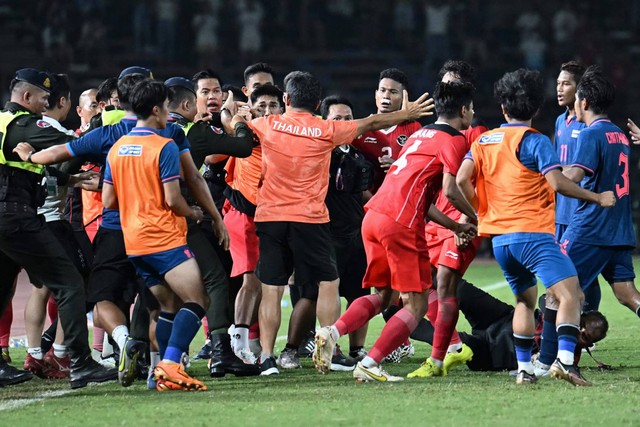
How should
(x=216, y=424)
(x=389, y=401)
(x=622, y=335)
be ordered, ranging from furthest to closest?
(x=622, y=335), (x=389, y=401), (x=216, y=424)

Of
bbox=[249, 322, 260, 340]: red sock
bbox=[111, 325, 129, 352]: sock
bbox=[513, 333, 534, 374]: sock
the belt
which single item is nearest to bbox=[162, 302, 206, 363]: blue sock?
bbox=[111, 325, 129, 352]: sock

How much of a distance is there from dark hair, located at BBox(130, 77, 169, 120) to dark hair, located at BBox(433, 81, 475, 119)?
1.90 meters

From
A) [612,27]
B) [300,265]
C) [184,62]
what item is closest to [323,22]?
[184,62]

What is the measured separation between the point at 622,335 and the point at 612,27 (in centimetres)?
1772

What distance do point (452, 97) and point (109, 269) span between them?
2726 millimetres

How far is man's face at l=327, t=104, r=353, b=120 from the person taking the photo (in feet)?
35.1

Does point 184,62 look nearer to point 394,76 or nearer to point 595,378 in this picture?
point 394,76

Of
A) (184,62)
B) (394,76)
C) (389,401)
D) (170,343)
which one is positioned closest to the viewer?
(389,401)

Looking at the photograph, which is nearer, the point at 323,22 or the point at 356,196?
the point at 356,196

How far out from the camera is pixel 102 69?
27062 mm

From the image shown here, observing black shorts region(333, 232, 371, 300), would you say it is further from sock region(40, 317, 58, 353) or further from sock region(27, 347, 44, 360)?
sock region(27, 347, 44, 360)

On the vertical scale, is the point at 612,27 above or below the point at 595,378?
above

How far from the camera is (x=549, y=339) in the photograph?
28.2 feet

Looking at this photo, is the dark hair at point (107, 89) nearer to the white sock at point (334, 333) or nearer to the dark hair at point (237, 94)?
the dark hair at point (237, 94)
